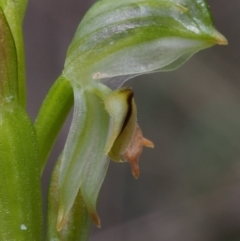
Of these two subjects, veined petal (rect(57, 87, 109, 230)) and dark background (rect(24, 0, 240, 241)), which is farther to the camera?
dark background (rect(24, 0, 240, 241))

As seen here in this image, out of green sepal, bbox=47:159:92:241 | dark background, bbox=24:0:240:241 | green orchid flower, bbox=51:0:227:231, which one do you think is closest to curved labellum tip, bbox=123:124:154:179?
green orchid flower, bbox=51:0:227:231

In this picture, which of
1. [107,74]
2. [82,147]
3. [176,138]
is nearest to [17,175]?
[82,147]

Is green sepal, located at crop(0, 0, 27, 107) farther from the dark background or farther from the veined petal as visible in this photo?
the dark background

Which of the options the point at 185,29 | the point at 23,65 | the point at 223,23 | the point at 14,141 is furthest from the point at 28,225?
the point at 223,23

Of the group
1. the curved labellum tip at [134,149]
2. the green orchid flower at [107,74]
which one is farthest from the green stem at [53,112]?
the curved labellum tip at [134,149]

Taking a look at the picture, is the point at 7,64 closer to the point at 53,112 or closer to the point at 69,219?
the point at 53,112

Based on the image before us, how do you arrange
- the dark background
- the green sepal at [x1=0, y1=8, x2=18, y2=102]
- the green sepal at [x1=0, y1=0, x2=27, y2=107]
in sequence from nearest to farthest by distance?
the green sepal at [x1=0, y1=8, x2=18, y2=102] → the green sepal at [x1=0, y1=0, x2=27, y2=107] → the dark background

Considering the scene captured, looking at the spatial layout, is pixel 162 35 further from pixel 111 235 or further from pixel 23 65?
pixel 111 235
